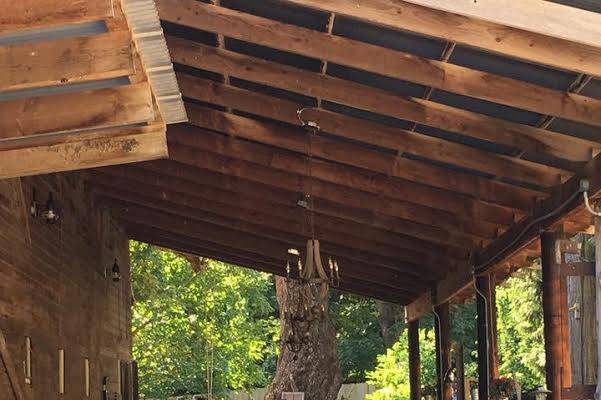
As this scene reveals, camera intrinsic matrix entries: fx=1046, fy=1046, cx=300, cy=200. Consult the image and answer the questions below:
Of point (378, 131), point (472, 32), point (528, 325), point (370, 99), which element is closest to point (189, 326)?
point (528, 325)

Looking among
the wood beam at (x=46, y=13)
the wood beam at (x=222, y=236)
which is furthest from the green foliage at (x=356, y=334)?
the wood beam at (x=46, y=13)

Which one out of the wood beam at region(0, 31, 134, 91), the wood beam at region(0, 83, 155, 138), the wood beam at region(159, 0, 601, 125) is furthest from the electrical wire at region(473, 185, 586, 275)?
the wood beam at region(0, 31, 134, 91)

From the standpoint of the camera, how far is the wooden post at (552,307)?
861cm

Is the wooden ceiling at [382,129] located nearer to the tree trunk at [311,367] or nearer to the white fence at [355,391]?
the tree trunk at [311,367]

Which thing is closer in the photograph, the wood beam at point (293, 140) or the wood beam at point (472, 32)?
the wood beam at point (472, 32)

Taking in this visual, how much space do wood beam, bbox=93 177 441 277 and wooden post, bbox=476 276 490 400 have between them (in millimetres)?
1901

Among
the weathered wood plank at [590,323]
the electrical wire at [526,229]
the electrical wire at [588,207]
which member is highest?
the electrical wire at [526,229]

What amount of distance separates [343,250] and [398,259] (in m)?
0.72

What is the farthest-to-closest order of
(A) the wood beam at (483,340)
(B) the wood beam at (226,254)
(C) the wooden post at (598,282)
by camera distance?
1. (B) the wood beam at (226,254)
2. (A) the wood beam at (483,340)
3. (C) the wooden post at (598,282)

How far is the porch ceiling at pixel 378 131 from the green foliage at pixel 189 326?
37.1 ft

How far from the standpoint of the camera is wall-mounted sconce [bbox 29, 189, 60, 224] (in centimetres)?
948

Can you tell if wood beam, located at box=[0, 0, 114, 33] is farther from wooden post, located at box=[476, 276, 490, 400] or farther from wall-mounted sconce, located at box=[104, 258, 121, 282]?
wall-mounted sconce, located at box=[104, 258, 121, 282]

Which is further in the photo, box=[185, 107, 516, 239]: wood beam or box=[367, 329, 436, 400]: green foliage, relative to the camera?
box=[367, 329, 436, 400]: green foliage

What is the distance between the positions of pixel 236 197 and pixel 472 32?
21.0 feet
